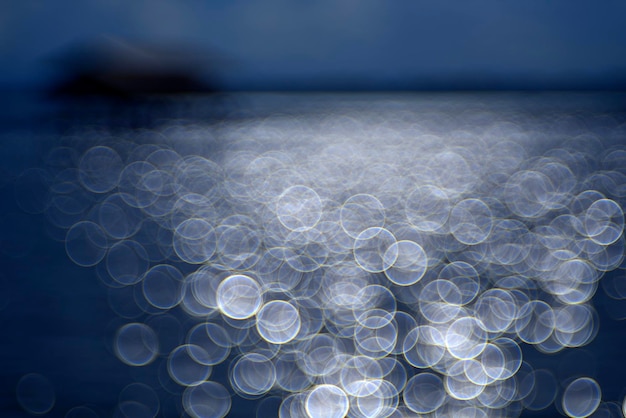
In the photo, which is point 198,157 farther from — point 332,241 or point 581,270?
point 581,270

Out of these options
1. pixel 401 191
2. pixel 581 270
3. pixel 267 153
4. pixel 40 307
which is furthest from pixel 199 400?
pixel 267 153

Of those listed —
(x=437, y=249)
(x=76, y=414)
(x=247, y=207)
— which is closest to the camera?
(x=76, y=414)

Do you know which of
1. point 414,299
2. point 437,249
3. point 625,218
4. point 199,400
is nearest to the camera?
point 199,400

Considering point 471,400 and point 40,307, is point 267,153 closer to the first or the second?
point 40,307

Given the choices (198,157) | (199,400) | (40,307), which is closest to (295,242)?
(40,307)

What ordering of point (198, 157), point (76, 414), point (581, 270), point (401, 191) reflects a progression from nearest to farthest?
1. point (76, 414)
2. point (581, 270)
3. point (401, 191)
4. point (198, 157)

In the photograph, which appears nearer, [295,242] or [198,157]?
[295,242]
